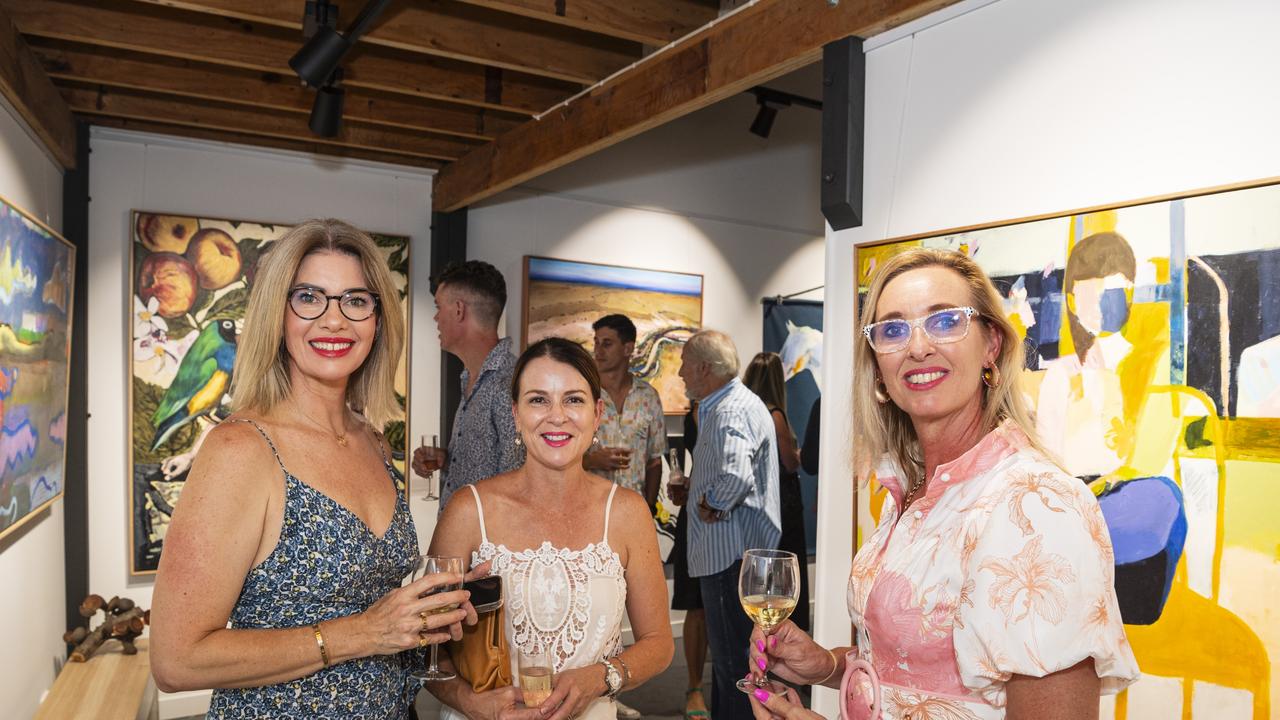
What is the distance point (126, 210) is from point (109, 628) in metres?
2.26

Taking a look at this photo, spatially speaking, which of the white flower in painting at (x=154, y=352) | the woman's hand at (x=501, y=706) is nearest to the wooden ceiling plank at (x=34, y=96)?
the white flower in painting at (x=154, y=352)

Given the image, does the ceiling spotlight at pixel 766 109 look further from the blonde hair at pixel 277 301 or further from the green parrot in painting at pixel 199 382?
the blonde hair at pixel 277 301

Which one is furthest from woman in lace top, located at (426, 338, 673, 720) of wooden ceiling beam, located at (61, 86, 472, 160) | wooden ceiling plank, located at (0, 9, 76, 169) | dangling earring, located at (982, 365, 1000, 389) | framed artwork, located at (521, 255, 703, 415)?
framed artwork, located at (521, 255, 703, 415)

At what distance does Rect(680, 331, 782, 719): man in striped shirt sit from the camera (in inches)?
157

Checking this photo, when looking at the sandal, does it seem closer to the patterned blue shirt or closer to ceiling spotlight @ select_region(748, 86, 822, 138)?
the patterned blue shirt

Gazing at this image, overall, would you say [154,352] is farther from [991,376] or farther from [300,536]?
[991,376]

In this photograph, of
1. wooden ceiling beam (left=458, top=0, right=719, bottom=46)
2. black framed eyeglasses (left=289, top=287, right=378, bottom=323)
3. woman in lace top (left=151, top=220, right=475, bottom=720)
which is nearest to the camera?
woman in lace top (left=151, top=220, right=475, bottom=720)

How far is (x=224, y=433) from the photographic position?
1.58 metres

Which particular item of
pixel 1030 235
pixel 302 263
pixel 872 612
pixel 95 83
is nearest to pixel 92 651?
pixel 95 83

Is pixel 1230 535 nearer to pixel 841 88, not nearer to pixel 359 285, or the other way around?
pixel 841 88

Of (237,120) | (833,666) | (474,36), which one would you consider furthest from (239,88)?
(833,666)

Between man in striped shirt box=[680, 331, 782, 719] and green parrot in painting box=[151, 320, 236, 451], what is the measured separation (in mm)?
2737

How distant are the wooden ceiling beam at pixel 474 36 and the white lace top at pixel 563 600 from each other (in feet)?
7.17

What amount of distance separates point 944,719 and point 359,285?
4.40ft
